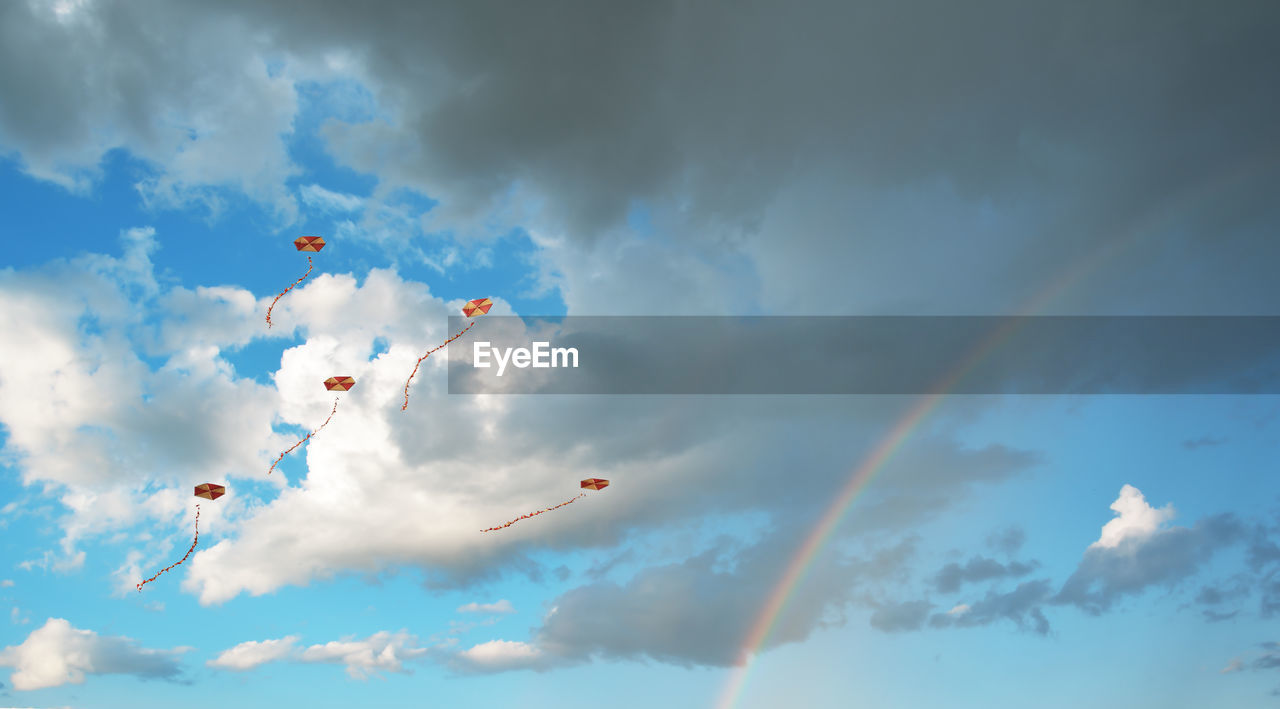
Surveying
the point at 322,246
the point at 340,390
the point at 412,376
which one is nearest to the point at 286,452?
the point at 340,390

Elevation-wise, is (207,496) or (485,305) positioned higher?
(485,305)

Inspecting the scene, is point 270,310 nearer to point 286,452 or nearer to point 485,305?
point 286,452

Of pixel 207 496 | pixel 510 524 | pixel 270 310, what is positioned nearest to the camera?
pixel 270 310

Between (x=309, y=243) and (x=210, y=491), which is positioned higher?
(x=309, y=243)

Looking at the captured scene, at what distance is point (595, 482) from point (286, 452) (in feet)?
85.1

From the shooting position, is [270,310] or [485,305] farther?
[485,305]

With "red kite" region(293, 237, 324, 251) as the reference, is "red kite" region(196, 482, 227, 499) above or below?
below

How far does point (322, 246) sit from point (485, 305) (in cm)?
1392

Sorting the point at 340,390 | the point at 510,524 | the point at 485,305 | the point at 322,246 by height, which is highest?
the point at 322,246

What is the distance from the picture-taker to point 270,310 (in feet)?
204

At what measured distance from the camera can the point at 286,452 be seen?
6606 centimetres

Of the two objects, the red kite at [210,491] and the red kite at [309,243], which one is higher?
the red kite at [309,243]

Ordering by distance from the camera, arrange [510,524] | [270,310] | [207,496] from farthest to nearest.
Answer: [510,524]
[207,496]
[270,310]

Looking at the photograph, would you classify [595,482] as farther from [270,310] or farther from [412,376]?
[270,310]
